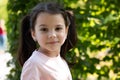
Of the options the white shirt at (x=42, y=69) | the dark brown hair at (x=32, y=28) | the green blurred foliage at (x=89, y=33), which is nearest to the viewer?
the white shirt at (x=42, y=69)

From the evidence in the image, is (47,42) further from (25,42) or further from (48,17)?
(25,42)

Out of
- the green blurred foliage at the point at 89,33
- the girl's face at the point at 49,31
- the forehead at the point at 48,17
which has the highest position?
the forehead at the point at 48,17

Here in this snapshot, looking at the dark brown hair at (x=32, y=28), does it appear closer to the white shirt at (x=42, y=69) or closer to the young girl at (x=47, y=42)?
the young girl at (x=47, y=42)

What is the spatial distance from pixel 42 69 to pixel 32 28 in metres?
0.27

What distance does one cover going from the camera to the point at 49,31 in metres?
2.05

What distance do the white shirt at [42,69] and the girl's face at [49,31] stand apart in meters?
0.06

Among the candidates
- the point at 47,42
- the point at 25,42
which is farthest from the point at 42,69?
the point at 25,42

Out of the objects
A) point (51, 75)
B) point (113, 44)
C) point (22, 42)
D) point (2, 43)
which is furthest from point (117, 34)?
point (2, 43)

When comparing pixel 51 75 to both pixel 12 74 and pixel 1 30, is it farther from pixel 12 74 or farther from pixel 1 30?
pixel 1 30

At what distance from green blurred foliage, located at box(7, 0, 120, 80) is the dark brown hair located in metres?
0.72

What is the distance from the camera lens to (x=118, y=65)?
3752 millimetres

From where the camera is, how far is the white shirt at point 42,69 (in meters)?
1.97

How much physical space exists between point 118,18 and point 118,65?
47 centimetres

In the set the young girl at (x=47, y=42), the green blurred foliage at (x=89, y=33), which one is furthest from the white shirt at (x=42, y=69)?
the green blurred foliage at (x=89, y=33)
